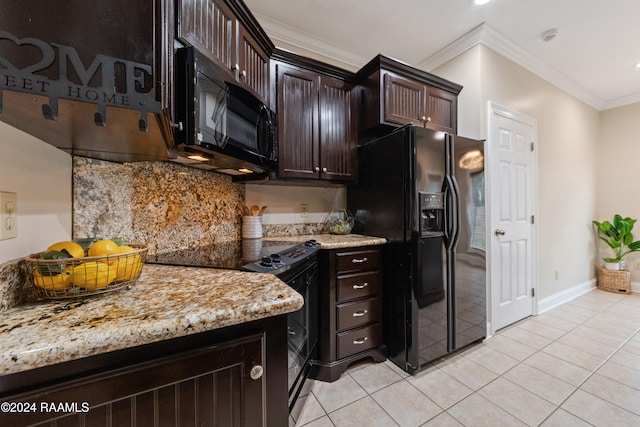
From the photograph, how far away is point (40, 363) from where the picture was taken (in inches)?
18.6

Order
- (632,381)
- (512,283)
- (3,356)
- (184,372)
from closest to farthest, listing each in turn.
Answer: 1. (3,356)
2. (184,372)
3. (632,381)
4. (512,283)

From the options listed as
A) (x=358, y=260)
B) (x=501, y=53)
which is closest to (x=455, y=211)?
(x=358, y=260)

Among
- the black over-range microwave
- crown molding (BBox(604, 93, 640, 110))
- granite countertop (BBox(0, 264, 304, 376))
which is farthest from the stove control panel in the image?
crown molding (BBox(604, 93, 640, 110))

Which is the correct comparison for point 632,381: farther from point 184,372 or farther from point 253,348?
point 184,372

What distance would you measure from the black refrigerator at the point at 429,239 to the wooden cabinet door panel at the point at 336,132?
228 millimetres

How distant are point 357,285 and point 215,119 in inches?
56.8

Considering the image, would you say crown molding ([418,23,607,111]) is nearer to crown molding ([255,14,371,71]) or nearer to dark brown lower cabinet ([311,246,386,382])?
crown molding ([255,14,371,71])

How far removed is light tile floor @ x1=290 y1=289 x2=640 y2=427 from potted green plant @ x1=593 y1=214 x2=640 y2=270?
1837 millimetres

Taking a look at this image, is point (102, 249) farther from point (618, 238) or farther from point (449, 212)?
point (618, 238)

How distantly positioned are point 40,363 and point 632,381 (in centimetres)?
310

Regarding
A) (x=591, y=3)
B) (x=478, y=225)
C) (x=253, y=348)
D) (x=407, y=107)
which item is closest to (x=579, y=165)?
(x=591, y=3)

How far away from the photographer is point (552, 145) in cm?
302

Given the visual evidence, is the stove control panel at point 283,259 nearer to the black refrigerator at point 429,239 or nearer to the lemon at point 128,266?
the lemon at point 128,266

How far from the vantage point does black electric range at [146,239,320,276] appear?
1141mm
